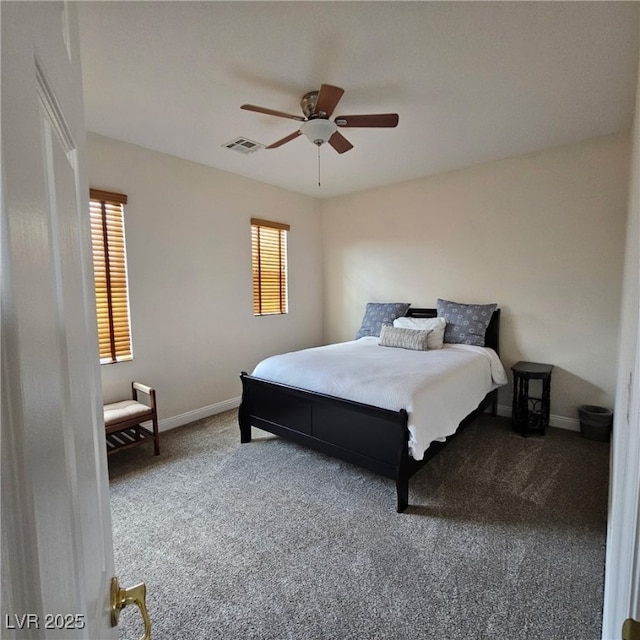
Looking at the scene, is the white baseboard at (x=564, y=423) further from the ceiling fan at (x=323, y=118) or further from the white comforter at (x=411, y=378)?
the ceiling fan at (x=323, y=118)

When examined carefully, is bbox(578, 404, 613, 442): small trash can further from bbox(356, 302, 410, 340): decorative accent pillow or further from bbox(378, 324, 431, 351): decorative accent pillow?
bbox(356, 302, 410, 340): decorative accent pillow

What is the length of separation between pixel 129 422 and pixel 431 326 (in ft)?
9.53

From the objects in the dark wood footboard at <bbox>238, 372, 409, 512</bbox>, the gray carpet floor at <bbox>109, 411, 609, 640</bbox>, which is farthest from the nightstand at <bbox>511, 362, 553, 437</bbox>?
the dark wood footboard at <bbox>238, 372, 409, 512</bbox>

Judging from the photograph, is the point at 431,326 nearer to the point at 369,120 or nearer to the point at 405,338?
the point at 405,338

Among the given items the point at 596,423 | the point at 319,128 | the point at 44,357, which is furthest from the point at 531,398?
the point at 44,357

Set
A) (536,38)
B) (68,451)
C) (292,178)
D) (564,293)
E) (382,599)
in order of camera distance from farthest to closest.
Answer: (292,178) → (564,293) → (536,38) → (382,599) → (68,451)

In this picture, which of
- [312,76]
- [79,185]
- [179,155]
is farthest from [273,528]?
[179,155]

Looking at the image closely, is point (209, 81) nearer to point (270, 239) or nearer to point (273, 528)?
point (270, 239)

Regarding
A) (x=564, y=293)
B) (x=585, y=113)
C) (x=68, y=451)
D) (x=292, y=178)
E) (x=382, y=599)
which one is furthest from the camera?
(x=292, y=178)

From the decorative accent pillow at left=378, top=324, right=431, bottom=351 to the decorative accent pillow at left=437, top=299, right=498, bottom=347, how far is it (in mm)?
357

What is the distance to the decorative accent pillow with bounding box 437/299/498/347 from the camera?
11.8ft

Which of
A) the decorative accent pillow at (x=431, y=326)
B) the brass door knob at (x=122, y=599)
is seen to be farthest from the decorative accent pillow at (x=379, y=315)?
the brass door knob at (x=122, y=599)

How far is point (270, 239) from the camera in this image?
4.41 meters

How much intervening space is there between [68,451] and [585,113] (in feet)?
11.8
